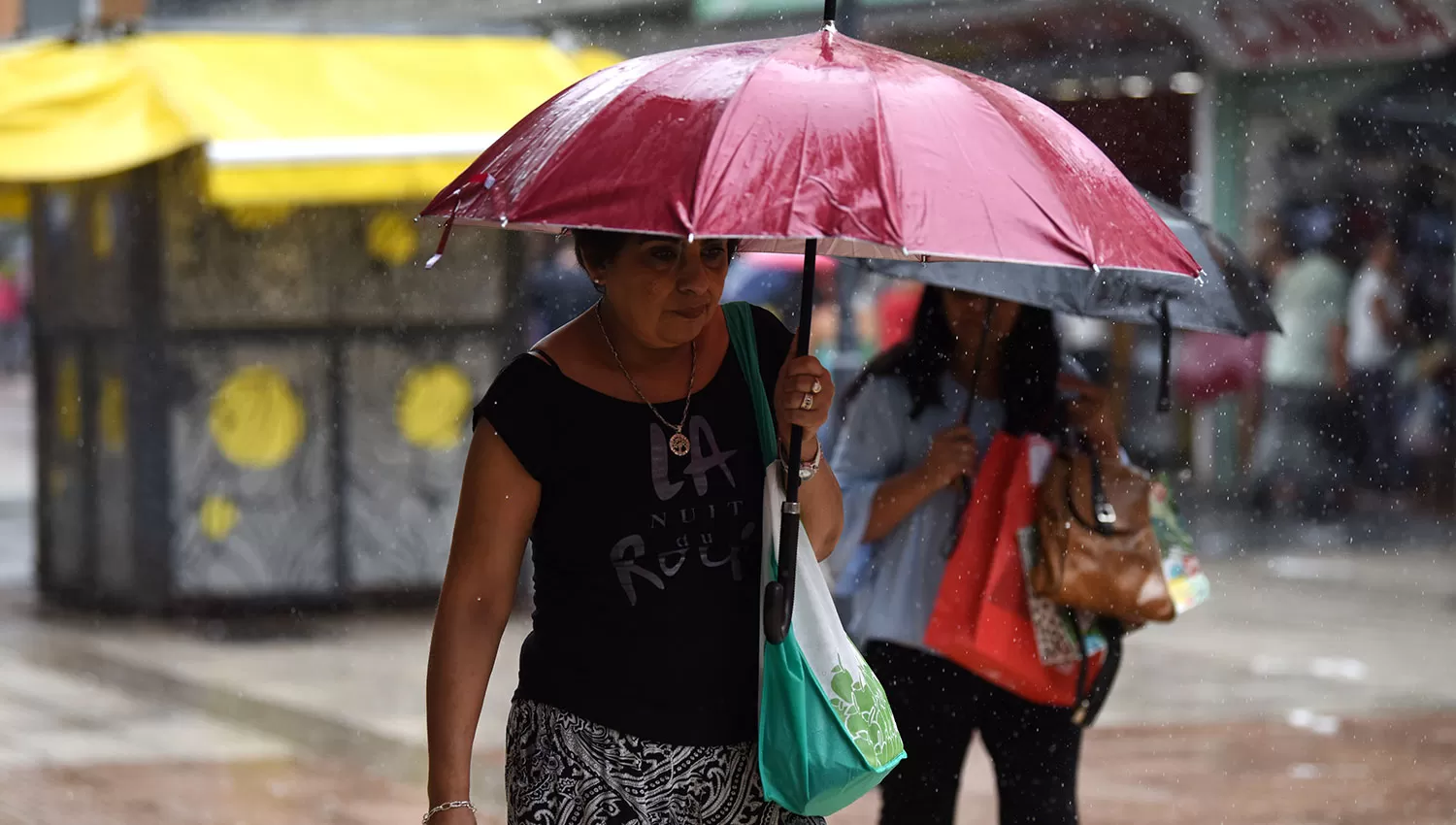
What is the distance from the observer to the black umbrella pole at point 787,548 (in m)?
2.86

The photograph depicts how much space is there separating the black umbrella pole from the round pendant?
15 cm

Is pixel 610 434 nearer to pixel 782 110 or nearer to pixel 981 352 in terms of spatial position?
pixel 782 110

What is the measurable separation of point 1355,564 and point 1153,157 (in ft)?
15.9

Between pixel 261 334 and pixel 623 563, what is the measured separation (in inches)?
299

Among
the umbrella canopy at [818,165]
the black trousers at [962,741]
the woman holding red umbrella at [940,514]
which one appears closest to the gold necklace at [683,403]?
the umbrella canopy at [818,165]

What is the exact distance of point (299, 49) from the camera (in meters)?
10.4

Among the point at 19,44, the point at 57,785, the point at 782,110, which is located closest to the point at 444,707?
the point at 782,110

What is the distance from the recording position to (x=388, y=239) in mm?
10375

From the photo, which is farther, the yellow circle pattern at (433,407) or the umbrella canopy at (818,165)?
the yellow circle pattern at (433,407)

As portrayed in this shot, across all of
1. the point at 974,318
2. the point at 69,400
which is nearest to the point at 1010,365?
the point at 974,318

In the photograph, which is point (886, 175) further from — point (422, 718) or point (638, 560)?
point (422, 718)

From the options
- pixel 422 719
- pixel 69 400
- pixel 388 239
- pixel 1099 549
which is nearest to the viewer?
pixel 1099 549

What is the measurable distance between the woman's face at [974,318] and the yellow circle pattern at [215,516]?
21.3ft

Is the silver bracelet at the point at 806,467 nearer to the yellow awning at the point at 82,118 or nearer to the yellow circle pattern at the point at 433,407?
the yellow awning at the point at 82,118
